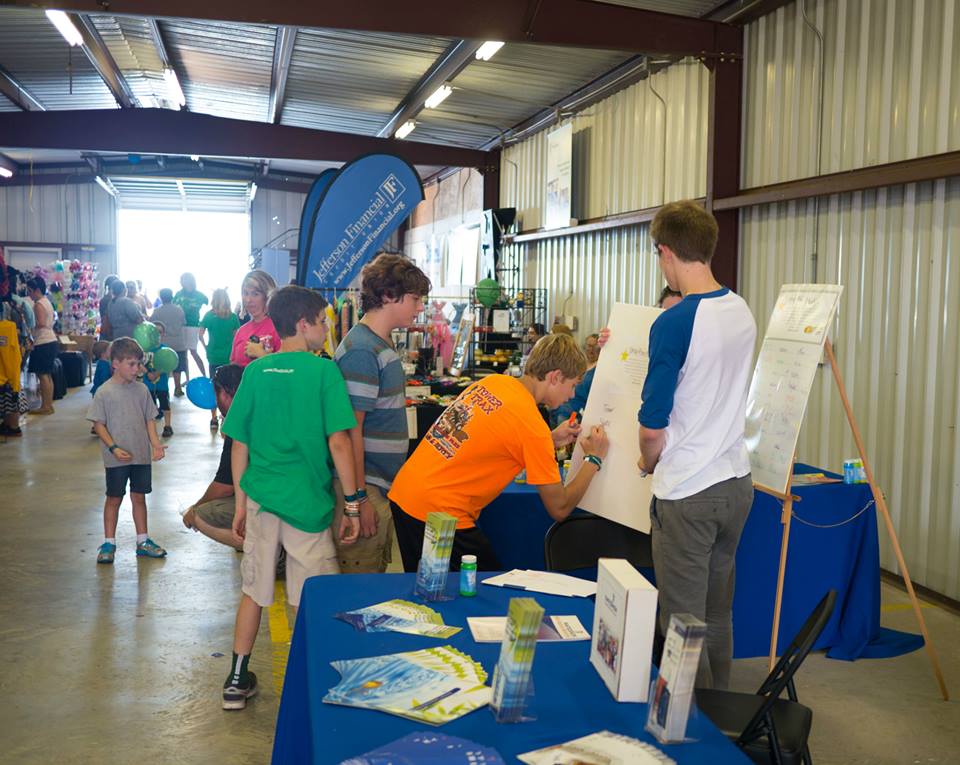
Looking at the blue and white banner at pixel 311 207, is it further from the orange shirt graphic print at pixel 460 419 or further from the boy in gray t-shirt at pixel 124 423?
the orange shirt graphic print at pixel 460 419

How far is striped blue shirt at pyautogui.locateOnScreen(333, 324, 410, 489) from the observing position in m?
3.10

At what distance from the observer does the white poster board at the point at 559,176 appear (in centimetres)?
988

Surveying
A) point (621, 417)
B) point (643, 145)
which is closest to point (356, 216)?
point (621, 417)

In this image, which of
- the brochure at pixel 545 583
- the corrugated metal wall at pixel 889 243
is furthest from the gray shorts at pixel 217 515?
the corrugated metal wall at pixel 889 243

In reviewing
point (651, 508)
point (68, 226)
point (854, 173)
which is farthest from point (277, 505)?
point (68, 226)

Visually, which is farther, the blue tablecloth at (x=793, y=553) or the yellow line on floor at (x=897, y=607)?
the yellow line on floor at (x=897, y=607)

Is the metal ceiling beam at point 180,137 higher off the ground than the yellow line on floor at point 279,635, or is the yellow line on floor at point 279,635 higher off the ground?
the metal ceiling beam at point 180,137

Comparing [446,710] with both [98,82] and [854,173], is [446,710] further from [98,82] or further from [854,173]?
[98,82]

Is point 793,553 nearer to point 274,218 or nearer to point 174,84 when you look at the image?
point 174,84

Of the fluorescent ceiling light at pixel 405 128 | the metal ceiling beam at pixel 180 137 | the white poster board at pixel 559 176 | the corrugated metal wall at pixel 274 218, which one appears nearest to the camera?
the white poster board at pixel 559 176

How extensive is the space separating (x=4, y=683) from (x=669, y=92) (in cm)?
653

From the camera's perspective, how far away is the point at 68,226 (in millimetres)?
20359

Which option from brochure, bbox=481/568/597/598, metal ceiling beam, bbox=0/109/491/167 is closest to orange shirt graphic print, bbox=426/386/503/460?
brochure, bbox=481/568/597/598

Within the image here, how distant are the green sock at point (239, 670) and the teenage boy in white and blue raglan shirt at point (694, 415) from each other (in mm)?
1569
